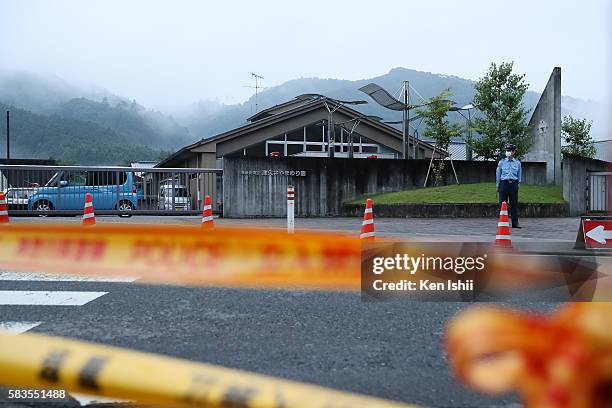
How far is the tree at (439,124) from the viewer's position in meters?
→ 21.5

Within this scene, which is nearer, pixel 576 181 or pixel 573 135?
pixel 576 181

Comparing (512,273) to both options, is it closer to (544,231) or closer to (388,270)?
(388,270)

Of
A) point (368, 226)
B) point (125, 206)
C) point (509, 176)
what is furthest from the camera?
point (125, 206)

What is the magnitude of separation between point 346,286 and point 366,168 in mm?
14954

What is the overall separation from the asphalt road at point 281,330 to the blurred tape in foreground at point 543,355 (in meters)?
1.90

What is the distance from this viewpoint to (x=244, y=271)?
21.4 ft

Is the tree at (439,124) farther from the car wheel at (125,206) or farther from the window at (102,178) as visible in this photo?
the window at (102,178)

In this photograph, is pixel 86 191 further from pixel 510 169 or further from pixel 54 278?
pixel 510 169

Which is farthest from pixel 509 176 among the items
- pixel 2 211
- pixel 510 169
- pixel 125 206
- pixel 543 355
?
pixel 543 355

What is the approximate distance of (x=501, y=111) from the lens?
81.9ft

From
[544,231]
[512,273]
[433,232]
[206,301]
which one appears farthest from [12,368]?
[544,231]

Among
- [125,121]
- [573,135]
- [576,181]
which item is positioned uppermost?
[125,121]

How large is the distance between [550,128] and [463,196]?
6.43m

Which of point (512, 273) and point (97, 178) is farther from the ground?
point (97, 178)
